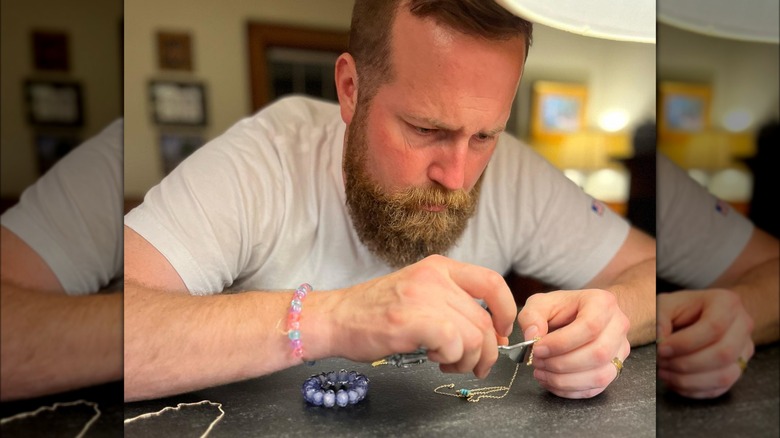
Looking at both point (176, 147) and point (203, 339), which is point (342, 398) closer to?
point (203, 339)

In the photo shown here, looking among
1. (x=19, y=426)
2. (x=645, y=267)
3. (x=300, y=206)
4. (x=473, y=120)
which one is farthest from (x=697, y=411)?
(x=19, y=426)

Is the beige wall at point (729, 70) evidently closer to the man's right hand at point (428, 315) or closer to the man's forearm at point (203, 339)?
the man's right hand at point (428, 315)

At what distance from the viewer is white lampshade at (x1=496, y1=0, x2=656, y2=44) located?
892 millimetres

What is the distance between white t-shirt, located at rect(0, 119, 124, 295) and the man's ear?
282mm

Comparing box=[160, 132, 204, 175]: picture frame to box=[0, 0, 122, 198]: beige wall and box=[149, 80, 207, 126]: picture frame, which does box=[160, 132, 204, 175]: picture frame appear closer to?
box=[149, 80, 207, 126]: picture frame

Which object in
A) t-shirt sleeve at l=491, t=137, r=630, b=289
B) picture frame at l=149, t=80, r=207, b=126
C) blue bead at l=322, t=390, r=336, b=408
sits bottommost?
blue bead at l=322, t=390, r=336, b=408

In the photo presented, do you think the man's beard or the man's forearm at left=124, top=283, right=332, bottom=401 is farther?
the man's beard

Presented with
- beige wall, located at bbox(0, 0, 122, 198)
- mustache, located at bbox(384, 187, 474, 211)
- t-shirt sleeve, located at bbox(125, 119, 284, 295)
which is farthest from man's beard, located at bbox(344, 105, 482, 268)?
beige wall, located at bbox(0, 0, 122, 198)

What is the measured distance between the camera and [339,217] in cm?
86

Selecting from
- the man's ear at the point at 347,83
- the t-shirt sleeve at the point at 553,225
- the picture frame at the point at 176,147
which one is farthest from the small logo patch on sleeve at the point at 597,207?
the picture frame at the point at 176,147

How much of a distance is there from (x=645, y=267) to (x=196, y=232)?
26.0 inches

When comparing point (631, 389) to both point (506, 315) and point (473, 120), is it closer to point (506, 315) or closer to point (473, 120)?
point (506, 315)

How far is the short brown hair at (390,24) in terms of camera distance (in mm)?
768

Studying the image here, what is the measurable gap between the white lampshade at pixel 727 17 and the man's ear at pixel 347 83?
15.5 inches
